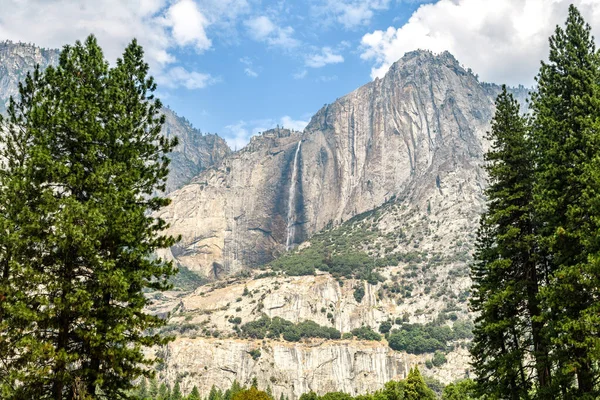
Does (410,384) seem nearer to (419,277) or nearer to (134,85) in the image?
(134,85)

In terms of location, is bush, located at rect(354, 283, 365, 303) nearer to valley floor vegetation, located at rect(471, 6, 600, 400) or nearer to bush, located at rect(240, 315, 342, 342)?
bush, located at rect(240, 315, 342, 342)

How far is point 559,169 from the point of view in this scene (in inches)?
830

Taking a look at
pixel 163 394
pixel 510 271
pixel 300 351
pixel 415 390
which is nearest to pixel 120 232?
pixel 510 271

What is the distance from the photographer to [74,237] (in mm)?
15344

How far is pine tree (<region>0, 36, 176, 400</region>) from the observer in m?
15.1

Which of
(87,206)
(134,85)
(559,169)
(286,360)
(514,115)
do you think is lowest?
(286,360)

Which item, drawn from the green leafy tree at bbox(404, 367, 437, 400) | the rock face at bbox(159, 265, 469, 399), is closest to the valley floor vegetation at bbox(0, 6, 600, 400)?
the green leafy tree at bbox(404, 367, 437, 400)

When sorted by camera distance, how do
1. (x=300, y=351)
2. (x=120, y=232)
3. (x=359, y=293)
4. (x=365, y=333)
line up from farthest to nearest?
1. (x=359, y=293)
2. (x=365, y=333)
3. (x=300, y=351)
4. (x=120, y=232)

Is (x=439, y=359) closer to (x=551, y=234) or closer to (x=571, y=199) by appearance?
(x=551, y=234)

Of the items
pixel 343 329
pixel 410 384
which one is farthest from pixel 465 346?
pixel 410 384

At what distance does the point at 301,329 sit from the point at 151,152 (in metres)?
152

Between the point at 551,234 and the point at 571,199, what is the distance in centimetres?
197

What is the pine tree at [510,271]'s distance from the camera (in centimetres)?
2381

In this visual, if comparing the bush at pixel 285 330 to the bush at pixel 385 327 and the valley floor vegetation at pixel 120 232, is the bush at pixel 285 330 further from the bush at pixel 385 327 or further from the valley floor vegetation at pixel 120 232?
the valley floor vegetation at pixel 120 232
